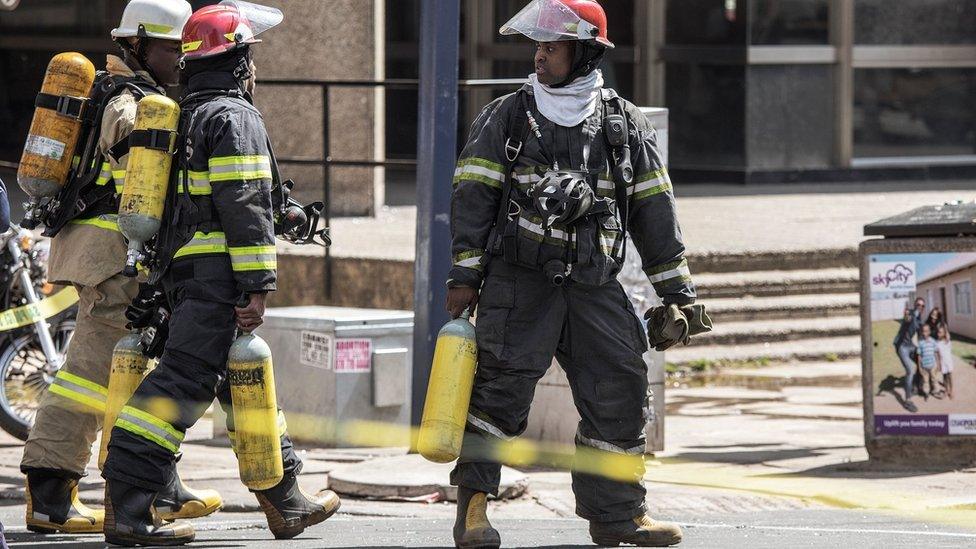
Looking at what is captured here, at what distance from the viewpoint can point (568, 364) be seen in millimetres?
6238

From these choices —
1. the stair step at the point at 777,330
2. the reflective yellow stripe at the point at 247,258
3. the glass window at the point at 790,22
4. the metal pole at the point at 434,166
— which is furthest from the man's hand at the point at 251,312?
the glass window at the point at 790,22

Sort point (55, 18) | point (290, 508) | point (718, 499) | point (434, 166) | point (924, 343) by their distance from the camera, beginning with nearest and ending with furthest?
point (290, 508) → point (718, 499) → point (434, 166) → point (924, 343) → point (55, 18)

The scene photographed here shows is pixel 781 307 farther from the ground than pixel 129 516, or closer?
farther from the ground

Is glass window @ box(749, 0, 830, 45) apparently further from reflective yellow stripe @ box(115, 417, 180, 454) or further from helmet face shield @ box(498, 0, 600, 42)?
reflective yellow stripe @ box(115, 417, 180, 454)

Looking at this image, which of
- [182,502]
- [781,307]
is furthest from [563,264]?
[781,307]

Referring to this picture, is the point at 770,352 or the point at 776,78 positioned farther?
the point at 776,78

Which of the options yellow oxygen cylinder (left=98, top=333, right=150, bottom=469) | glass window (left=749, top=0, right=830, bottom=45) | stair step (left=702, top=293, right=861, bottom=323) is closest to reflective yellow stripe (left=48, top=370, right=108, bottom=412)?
yellow oxygen cylinder (left=98, top=333, right=150, bottom=469)

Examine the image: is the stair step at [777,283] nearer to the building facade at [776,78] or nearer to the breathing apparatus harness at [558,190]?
the building facade at [776,78]

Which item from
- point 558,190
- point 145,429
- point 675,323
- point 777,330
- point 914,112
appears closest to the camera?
point 558,190

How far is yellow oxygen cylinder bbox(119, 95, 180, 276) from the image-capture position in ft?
20.0

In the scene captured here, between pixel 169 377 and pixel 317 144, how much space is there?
7.71m

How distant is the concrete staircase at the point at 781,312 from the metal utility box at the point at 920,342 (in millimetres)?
3160

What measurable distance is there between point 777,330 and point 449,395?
619cm

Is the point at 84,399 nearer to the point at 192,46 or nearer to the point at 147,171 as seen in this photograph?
the point at 147,171
